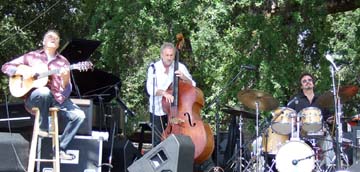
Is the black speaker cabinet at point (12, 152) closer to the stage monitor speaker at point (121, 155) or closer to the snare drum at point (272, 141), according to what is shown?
the stage monitor speaker at point (121, 155)

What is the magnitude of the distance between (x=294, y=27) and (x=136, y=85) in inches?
217

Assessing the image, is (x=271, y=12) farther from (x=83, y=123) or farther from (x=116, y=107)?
(x=83, y=123)

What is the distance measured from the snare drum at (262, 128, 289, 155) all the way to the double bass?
1338 millimetres

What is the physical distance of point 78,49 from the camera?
8.53 m

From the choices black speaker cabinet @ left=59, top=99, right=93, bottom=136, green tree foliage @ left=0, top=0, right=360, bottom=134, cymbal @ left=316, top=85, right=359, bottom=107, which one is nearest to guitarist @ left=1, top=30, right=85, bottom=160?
black speaker cabinet @ left=59, top=99, right=93, bottom=136

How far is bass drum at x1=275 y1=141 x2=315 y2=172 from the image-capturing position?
7996mm

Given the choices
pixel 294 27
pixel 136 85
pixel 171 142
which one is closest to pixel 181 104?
pixel 171 142

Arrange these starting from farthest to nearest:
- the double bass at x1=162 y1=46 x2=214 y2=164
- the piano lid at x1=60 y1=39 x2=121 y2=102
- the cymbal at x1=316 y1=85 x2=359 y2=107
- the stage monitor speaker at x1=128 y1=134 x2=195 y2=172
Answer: the piano lid at x1=60 y1=39 x2=121 y2=102
the cymbal at x1=316 y1=85 x2=359 y2=107
the double bass at x1=162 y1=46 x2=214 y2=164
the stage monitor speaker at x1=128 y1=134 x2=195 y2=172

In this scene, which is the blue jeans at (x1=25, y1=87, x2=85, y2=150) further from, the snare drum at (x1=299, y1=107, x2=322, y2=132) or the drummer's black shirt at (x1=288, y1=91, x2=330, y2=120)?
the drummer's black shirt at (x1=288, y1=91, x2=330, y2=120)

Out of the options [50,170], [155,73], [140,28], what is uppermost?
[140,28]

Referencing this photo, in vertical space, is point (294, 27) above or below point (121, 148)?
above

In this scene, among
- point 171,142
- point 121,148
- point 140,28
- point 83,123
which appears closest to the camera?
point 171,142

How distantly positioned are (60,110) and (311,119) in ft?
10.7

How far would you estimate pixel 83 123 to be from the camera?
7078mm
